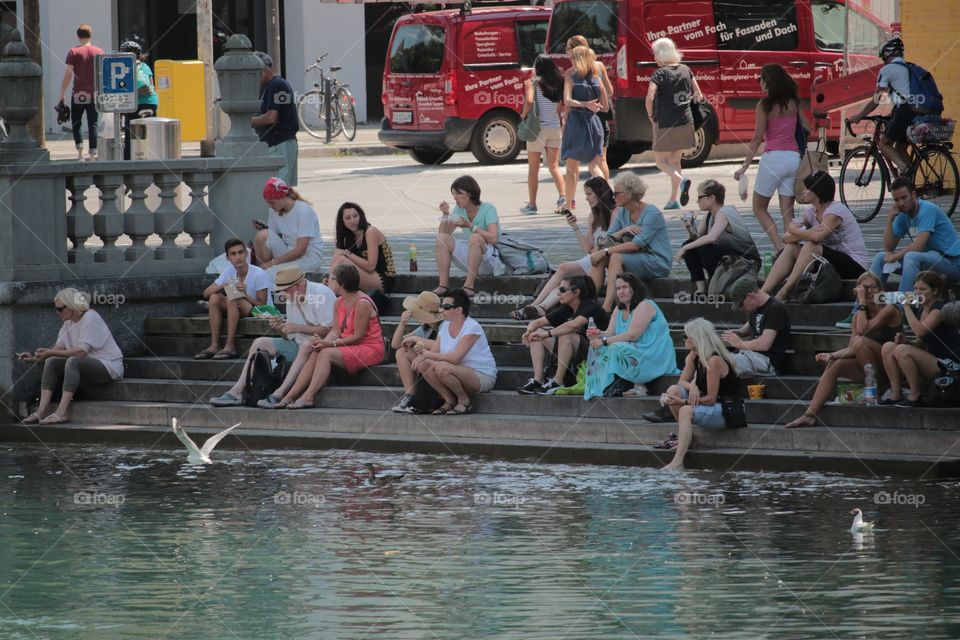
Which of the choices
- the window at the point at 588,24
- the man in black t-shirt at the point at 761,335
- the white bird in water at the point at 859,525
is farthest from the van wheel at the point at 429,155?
the white bird in water at the point at 859,525

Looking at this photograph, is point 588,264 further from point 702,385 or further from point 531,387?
point 702,385

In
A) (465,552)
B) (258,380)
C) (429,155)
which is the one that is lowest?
(465,552)

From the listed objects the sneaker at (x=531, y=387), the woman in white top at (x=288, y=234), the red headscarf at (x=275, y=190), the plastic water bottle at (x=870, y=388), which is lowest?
the sneaker at (x=531, y=387)

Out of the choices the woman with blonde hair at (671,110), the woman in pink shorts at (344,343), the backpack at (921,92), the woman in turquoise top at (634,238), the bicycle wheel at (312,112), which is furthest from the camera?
the bicycle wheel at (312,112)

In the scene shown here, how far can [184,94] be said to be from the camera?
31672 millimetres

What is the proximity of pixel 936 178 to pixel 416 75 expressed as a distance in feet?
35.6

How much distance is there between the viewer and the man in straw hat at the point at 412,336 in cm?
1335

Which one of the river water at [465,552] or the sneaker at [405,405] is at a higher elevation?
the sneaker at [405,405]

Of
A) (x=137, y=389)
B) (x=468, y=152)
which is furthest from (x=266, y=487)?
(x=468, y=152)

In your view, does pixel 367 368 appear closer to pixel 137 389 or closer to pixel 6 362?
pixel 137 389

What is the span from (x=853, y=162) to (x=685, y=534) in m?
8.36

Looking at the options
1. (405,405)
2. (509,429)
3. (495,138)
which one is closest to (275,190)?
(405,405)

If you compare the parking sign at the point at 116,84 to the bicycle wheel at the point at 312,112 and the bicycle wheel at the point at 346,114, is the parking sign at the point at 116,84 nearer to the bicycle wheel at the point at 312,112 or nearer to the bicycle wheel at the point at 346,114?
the bicycle wheel at the point at 346,114

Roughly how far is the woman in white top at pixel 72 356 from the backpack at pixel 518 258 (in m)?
3.17
